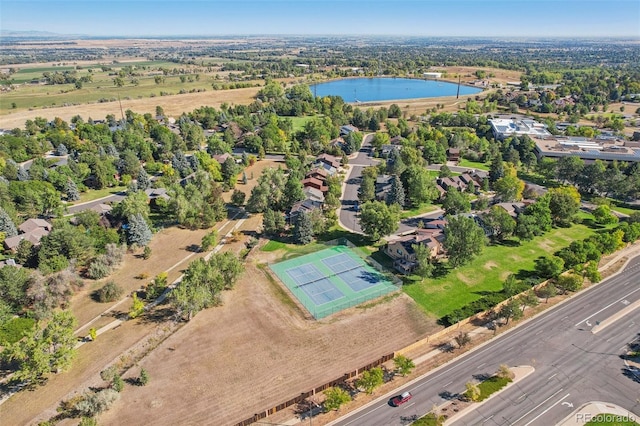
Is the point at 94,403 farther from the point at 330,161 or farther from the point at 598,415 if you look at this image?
the point at 330,161

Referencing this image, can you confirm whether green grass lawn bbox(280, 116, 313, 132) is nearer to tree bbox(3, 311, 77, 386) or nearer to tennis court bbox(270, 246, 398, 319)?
tennis court bbox(270, 246, 398, 319)

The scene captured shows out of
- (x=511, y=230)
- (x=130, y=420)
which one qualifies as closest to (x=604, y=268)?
(x=511, y=230)

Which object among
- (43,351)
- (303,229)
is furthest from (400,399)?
(43,351)

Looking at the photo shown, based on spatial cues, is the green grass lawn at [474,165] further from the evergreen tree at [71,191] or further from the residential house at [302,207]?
the evergreen tree at [71,191]

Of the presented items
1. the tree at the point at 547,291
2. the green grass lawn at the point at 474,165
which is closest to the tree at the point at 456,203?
the tree at the point at 547,291

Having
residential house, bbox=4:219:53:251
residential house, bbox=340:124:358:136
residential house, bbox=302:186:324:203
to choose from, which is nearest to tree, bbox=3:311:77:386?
residential house, bbox=4:219:53:251
